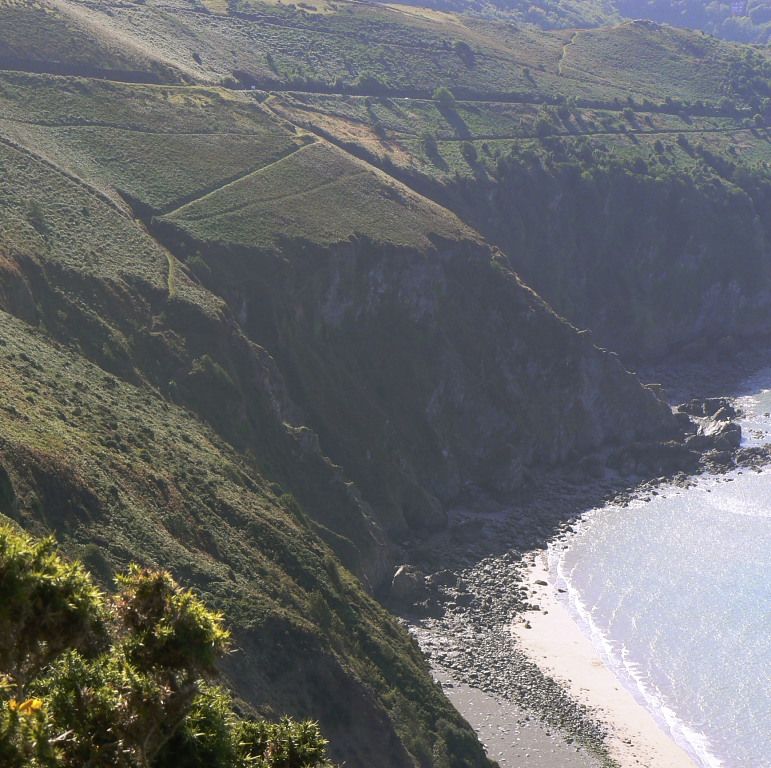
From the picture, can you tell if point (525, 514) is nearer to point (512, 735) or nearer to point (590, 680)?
point (590, 680)

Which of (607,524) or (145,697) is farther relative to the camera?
(607,524)

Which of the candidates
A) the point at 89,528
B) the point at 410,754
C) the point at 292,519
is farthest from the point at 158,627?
the point at 292,519

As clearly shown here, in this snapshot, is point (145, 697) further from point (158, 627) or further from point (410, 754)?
point (410, 754)

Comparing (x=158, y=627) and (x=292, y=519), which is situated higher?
(x=292, y=519)

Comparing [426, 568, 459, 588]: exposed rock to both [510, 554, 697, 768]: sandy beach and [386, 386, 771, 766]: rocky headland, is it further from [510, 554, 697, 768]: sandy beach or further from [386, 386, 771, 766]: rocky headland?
[510, 554, 697, 768]: sandy beach

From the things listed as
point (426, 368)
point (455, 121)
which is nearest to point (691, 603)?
point (426, 368)

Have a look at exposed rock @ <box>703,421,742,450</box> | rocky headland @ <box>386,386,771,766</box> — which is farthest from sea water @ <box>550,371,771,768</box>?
exposed rock @ <box>703,421,742,450</box>

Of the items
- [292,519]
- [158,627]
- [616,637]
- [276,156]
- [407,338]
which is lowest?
[158,627]
